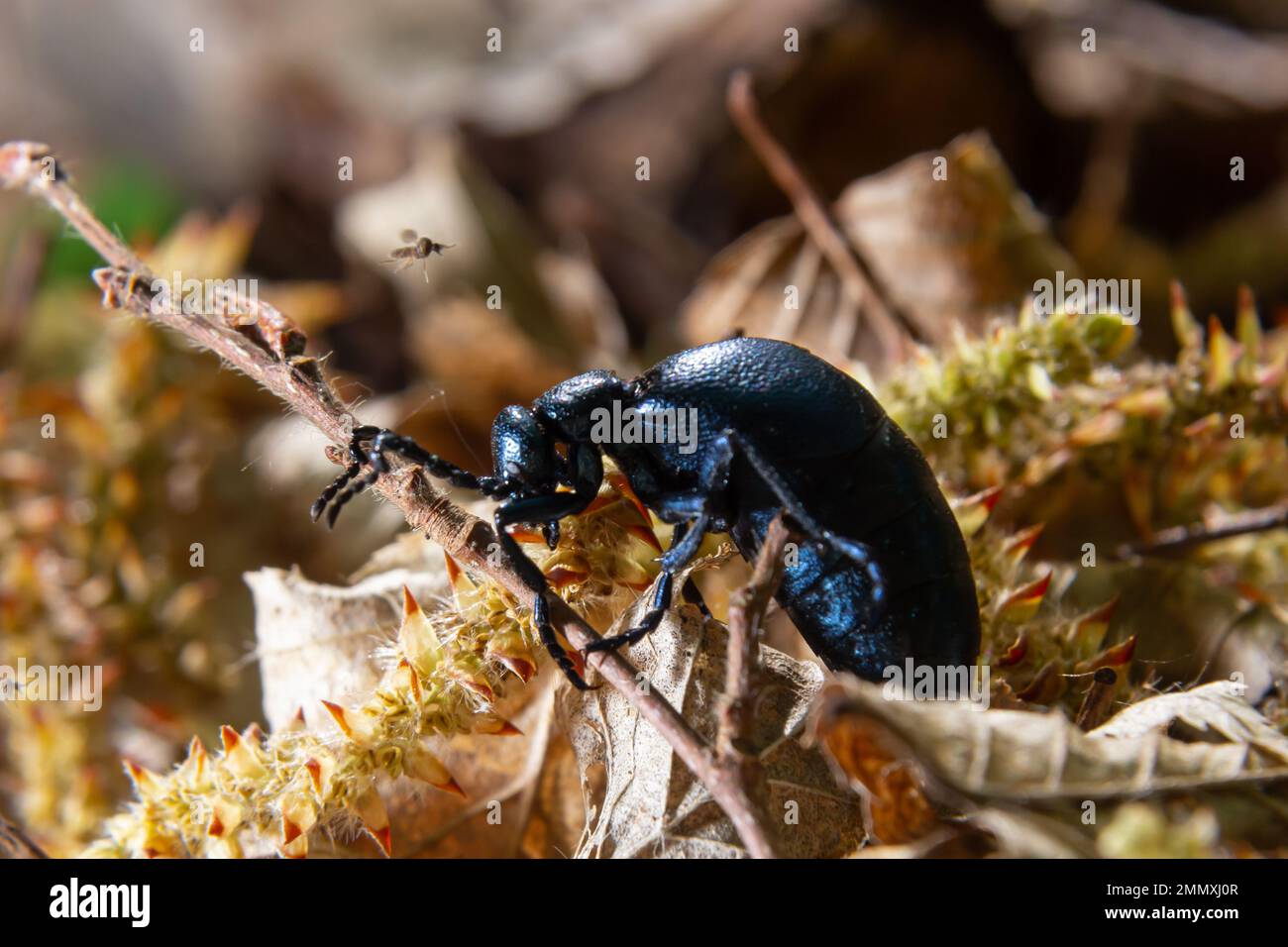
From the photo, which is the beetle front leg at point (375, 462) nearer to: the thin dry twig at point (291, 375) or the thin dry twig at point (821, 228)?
the thin dry twig at point (291, 375)

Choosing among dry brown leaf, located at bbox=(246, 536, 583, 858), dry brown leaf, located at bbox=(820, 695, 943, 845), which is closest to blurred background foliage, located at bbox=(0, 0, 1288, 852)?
dry brown leaf, located at bbox=(246, 536, 583, 858)

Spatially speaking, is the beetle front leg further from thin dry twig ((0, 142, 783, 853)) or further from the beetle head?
the beetle head

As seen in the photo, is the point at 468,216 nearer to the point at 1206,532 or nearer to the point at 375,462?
the point at 375,462

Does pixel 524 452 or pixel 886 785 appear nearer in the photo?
pixel 886 785

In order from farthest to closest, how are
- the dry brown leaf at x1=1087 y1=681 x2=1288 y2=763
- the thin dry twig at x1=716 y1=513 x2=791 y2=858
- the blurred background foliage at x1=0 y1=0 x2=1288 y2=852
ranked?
the blurred background foliage at x1=0 y1=0 x2=1288 y2=852 → the dry brown leaf at x1=1087 y1=681 x2=1288 y2=763 → the thin dry twig at x1=716 y1=513 x2=791 y2=858

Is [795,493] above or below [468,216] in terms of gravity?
below

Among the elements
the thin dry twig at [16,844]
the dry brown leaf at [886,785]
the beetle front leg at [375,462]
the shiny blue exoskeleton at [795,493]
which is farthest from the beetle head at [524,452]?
the thin dry twig at [16,844]

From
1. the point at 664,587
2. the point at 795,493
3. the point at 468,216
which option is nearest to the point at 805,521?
the point at 795,493
